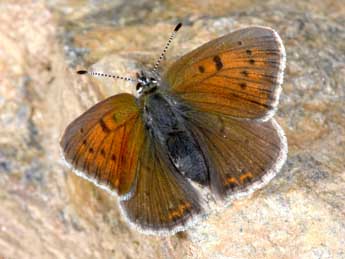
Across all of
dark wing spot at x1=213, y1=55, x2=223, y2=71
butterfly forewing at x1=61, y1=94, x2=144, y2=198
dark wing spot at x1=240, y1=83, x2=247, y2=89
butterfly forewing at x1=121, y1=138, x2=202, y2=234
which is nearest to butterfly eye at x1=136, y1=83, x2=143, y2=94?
butterfly forewing at x1=61, y1=94, x2=144, y2=198

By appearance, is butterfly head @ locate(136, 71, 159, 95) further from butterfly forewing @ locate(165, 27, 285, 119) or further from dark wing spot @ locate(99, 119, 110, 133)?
dark wing spot @ locate(99, 119, 110, 133)

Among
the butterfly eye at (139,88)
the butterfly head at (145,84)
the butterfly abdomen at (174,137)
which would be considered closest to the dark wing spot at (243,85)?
the butterfly abdomen at (174,137)

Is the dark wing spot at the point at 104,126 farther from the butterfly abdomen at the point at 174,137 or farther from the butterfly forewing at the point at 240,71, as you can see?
the butterfly forewing at the point at 240,71

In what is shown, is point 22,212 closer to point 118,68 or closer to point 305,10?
point 118,68

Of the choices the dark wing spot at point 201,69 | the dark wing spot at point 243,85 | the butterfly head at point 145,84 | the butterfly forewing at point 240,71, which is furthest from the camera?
the butterfly head at point 145,84

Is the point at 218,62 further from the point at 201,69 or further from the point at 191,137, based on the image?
the point at 191,137
